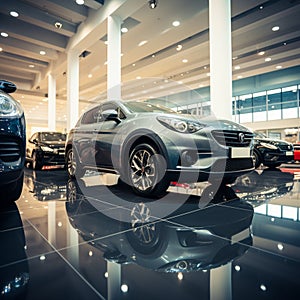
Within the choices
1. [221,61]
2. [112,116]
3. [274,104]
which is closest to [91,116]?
[112,116]

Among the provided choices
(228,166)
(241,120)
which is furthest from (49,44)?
(241,120)

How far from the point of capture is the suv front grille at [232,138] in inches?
94.2

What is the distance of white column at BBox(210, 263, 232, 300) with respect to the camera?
93 centimetres

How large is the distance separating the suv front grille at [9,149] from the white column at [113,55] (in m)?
5.11

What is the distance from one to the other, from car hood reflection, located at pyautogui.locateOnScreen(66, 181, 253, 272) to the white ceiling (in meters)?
5.98

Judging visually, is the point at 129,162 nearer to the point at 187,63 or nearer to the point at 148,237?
the point at 148,237

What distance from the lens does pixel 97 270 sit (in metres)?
1.12

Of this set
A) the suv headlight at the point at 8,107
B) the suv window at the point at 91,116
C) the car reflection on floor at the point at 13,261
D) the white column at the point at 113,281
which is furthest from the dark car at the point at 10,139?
the suv window at the point at 91,116

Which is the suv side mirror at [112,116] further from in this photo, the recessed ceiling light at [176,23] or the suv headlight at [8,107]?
the recessed ceiling light at [176,23]

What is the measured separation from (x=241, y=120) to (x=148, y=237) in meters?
17.4

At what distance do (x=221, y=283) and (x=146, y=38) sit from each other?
9.01 m

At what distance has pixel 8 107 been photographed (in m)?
1.76

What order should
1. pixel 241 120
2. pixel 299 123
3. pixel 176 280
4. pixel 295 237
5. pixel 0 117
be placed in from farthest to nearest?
1. pixel 241 120
2. pixel 299 123
3. pixel 0 117
4. pixel 295 237
5. pixel 176 280

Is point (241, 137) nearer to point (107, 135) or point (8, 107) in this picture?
point (107, 135)
